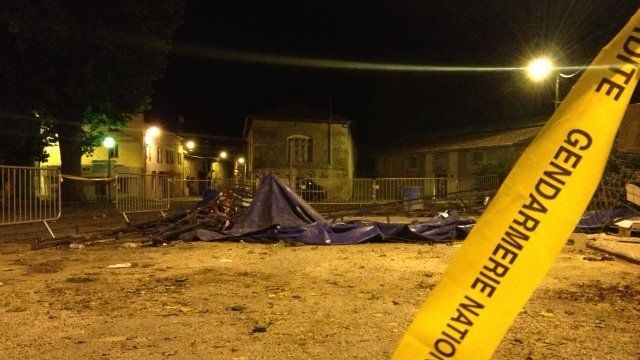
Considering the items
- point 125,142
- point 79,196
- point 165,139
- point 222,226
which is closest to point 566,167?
point 222,226

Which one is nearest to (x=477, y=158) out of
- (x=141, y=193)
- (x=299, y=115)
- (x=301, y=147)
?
(x=301, y=147)

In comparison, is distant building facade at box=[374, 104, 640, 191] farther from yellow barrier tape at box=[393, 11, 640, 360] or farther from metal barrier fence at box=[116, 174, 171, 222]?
yellow barrier tape at box=[393, 11, 640, 360]

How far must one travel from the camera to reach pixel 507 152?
31.7 metres

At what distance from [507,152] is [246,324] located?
30.8m

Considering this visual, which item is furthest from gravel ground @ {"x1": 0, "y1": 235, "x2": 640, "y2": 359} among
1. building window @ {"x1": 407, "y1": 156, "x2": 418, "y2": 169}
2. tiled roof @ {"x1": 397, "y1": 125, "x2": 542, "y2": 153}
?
building window @ {"x1": 407, "y1": 156, "x2": 418, "y2": 169}

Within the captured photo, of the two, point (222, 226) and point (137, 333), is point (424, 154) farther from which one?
point (137, 333)

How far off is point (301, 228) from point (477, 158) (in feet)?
92.0

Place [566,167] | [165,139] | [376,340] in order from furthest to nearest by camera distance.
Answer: [165,139] < [376,340] < [566,167]

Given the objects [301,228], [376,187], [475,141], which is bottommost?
[301,228]

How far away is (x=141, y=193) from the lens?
47.5ft

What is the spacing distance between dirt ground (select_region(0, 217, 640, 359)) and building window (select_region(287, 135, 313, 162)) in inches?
1035

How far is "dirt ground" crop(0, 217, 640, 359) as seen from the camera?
12.6ft

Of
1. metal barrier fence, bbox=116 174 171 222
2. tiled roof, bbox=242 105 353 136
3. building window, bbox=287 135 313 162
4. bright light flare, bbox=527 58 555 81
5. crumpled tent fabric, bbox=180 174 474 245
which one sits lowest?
crumpled tent fabric, bbox=180 174 474 245

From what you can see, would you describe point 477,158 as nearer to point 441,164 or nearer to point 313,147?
point 441,164
